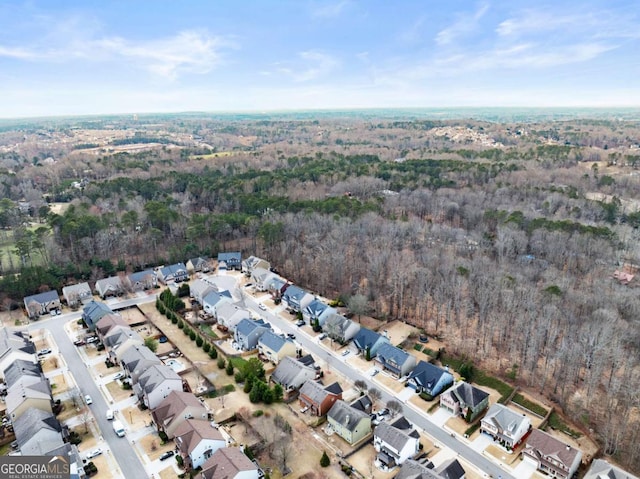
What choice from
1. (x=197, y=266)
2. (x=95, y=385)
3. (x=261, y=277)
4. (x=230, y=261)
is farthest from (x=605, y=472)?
(x=197, y=266)

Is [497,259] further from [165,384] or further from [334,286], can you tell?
[165,384]

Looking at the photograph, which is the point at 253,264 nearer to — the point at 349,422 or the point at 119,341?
the point at 119,341

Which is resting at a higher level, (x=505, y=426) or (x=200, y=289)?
(x=200, y=289)

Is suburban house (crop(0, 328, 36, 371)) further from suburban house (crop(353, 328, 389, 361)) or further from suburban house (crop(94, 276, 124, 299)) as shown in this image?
suburban house (crop(353, 328, 389, 361))

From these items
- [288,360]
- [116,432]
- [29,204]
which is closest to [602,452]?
[288,360]

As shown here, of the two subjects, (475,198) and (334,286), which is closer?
(334,286)
